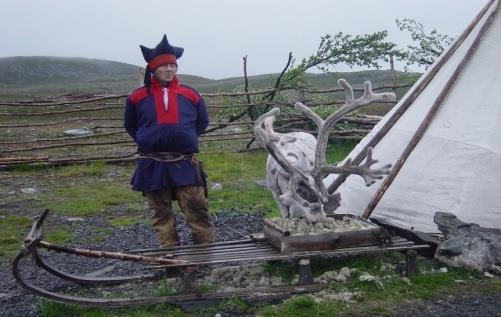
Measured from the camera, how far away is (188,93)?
4906mm

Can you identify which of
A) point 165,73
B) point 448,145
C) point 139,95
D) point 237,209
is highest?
point 165,73

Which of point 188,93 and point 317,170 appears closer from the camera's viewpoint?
point 317,170

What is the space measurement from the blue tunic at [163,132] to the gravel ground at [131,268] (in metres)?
0.84

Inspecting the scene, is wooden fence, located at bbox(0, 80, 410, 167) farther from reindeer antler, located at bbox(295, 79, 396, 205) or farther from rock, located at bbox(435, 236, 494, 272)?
rock, located at bbox(435, 236, 494, 272)

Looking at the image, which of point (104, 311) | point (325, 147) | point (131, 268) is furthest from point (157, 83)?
point (104, 311)

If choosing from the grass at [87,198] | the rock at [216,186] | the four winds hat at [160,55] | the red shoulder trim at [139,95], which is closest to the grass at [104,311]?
the red shoulder trim at [139,95]

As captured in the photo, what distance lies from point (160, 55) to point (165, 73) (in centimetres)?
14

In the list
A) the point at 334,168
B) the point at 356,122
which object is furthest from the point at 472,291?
the point at 356,122

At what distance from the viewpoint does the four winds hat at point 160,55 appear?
4.70m

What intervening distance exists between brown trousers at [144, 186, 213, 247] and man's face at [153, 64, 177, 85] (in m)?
0.83

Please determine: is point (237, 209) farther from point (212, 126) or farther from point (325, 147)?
point (212, 126)

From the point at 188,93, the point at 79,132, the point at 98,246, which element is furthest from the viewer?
the point at 79,132

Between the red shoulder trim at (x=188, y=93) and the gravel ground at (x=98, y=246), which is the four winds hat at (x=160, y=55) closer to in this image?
the red shoulder trim at (x=188, y=93)

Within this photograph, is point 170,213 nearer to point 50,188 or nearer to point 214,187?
point 214,187
